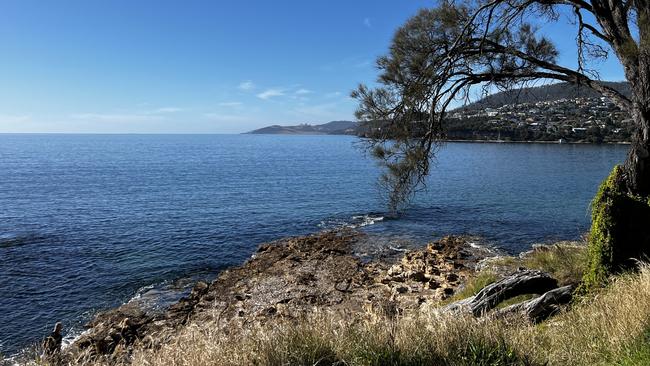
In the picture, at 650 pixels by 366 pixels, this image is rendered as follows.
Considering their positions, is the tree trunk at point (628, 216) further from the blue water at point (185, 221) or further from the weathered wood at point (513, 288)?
the blue water at point (185, 221)

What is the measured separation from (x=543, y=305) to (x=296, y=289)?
9.92 m

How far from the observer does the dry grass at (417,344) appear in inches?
192

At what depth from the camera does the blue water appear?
17891 millimetres

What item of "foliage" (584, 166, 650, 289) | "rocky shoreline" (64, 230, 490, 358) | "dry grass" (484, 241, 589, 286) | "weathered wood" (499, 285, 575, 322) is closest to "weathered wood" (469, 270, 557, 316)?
"weathered wood" (499, 285, 575, 322)

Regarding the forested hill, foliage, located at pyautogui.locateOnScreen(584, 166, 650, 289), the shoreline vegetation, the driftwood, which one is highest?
the forested hill

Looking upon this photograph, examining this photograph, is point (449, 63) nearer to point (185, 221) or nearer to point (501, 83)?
point (501, 83)

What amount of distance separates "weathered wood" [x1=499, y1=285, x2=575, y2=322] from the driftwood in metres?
0.60

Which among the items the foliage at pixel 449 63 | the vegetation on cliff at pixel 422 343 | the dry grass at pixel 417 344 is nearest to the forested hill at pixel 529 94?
the foliage at pixel 449 63

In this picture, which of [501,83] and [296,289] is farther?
[296,289]

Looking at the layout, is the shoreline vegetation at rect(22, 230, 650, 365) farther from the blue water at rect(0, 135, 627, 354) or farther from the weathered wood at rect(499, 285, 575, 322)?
the blue water at rect(0, 135, 627, 354)

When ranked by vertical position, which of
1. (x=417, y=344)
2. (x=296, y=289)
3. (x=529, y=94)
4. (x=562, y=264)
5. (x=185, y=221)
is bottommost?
(x=185, y=221)

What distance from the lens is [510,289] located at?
9.36 m

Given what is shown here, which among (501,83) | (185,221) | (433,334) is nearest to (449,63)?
(501,83)

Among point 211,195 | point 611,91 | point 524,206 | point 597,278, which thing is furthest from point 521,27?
point 211,195
